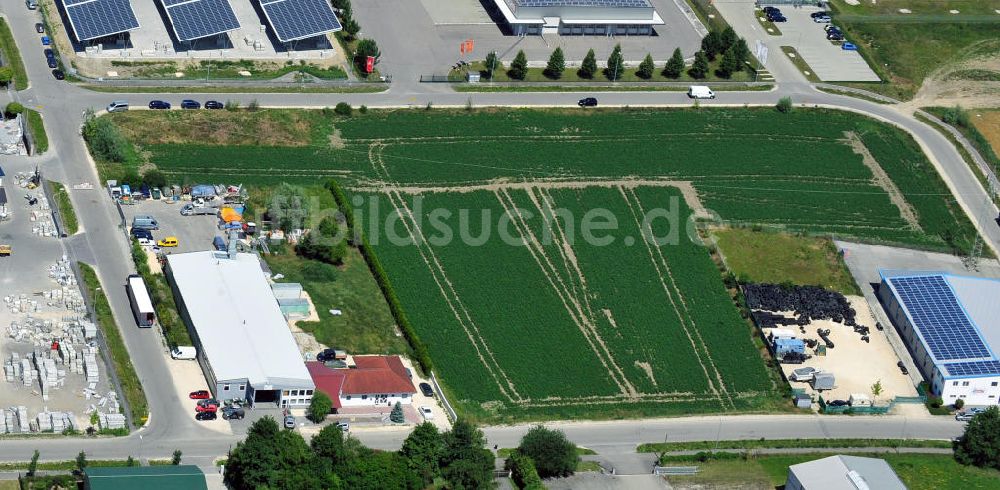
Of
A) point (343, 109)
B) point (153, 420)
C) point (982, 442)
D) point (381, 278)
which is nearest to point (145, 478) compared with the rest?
point (153, 420)

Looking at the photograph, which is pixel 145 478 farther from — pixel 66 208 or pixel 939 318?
pixel 939 318

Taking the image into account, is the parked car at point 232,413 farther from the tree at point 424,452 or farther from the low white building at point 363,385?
the tree at point 424,452

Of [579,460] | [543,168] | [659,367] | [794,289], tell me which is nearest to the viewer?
[579,460]

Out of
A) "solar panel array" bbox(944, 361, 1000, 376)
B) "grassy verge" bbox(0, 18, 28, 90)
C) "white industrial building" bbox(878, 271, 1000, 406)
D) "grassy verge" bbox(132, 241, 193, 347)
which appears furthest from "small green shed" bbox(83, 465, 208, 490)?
"solar panel array" bbox(944, 361, 1000, 376)

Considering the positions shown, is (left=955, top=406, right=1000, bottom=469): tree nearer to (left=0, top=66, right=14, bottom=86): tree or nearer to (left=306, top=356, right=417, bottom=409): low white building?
(left=306, top=356, right=417, bottom=409): low white building

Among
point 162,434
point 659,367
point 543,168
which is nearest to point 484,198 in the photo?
point 543,168

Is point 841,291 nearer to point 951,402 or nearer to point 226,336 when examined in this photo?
point 951,402
